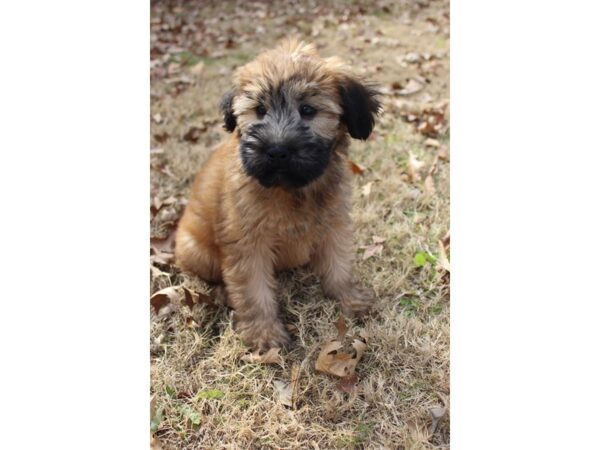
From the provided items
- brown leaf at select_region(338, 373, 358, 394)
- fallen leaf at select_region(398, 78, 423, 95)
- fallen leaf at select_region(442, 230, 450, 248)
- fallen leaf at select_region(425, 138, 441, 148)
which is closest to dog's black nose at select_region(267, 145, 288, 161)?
brown leaf at select_region(338, 373, 358, 394)

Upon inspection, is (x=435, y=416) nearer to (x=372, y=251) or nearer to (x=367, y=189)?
(x=372, y=251)

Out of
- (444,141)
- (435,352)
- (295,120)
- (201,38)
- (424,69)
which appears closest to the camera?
(295,120)

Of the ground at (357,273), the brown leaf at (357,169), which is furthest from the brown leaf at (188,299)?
the brown leaf at (357,169)

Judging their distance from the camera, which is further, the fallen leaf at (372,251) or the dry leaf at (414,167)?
the dry leaf at (414,167)

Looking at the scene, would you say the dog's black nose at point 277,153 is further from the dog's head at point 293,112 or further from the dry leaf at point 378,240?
the dry leaf at point 378,240

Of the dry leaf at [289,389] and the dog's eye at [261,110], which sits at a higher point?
the dog's eye at [261,110]

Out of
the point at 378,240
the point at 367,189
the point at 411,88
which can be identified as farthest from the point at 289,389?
the point at 411,88

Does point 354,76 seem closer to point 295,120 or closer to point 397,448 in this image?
point 295,120
